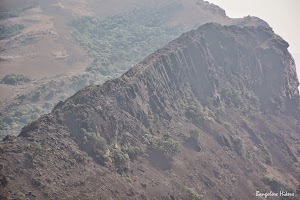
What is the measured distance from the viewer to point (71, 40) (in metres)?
143

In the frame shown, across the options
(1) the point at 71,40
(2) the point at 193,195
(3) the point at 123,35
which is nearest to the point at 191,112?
(2) the point at 193,195

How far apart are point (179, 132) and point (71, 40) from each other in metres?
96.1

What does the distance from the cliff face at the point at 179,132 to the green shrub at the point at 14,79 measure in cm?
5264

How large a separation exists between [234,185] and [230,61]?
3535cm

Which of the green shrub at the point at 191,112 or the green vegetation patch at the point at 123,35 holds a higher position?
the green shrub at the point at 191,112

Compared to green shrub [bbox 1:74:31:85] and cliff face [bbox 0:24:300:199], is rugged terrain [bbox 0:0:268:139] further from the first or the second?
cliff face [bbox 0:24:300:199]

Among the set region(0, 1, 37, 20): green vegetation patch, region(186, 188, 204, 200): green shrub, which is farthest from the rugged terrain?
region(186, 188, 204, 200): green shrub

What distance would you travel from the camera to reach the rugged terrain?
333ft

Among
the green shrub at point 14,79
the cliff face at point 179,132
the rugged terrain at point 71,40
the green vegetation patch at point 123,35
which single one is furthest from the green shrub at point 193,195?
the green vegetation patch at point 123,35

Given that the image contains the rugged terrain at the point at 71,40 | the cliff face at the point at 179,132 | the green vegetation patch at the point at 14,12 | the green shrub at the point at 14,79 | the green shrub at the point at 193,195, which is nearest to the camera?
the cliff face at the point at 179,132

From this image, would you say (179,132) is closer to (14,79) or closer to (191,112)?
(191,112)

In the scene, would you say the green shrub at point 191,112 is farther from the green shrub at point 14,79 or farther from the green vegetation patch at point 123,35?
the green vegetation patch at point 123,35

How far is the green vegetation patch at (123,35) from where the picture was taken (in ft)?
448

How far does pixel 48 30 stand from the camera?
143 meters
